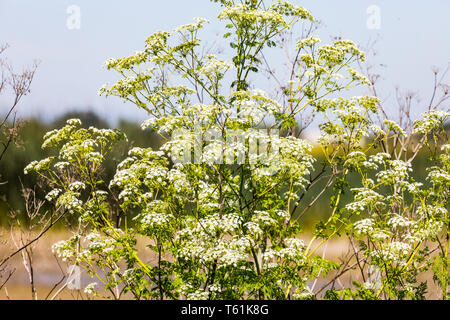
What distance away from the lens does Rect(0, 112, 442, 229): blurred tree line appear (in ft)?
39.3

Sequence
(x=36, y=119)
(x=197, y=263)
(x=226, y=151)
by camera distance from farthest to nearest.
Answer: (x=36, y=119)
(x=197, y=263)
(x=226, y=151)

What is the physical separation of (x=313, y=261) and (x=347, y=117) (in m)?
1.99

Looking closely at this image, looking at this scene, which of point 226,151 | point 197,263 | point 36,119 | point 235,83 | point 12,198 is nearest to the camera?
point 226,151

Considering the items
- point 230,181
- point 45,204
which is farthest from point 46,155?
point 230,181

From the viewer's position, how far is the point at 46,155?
14672mm

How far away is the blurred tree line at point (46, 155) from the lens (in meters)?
12.0

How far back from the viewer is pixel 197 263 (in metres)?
5.23

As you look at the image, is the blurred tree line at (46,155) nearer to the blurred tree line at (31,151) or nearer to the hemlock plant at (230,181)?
the blurred tree line at (31,151)

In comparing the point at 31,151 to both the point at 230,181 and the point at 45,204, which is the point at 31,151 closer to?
the point at 45,204

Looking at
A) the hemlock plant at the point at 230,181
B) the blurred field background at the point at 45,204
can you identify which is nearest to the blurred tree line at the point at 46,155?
the blurred field background at the point at 45,204

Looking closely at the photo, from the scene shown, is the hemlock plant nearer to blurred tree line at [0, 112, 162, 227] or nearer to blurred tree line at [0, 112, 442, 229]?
blurred tree line at [0, 112, 442, 229]
